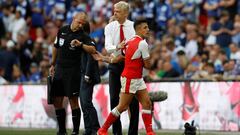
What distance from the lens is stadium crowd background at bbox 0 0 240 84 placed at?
75.9ft

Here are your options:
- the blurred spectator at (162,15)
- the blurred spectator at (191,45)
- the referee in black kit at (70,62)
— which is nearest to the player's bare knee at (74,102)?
the referee in black kit at (70,62)

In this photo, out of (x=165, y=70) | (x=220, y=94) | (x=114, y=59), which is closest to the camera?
(x=114, y=59)

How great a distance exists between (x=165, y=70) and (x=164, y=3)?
4.65 meters

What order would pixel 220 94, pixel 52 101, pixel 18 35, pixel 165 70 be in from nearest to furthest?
pixel 52 101 < pixel 220 94 < pixel 165 70 < pixel 18 35

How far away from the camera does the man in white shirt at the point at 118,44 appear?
15547 millimetres

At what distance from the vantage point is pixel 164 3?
90.0 ft

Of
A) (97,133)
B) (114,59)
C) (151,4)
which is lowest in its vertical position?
(97,133)

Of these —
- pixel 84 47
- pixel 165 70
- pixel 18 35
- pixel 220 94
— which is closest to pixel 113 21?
pixel 84 47

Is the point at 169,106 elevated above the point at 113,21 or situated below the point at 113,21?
below

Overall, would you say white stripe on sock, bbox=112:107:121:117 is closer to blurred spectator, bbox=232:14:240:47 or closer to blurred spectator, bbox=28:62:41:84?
blurred spectator, bbox=232:14:240:47

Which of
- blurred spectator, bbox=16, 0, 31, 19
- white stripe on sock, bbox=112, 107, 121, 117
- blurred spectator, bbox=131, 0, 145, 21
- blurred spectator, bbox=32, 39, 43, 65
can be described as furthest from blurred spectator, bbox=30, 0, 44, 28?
white stripe on sock, bbox=112, 107, 121, 117

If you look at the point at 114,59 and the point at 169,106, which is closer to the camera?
the point at 114,59

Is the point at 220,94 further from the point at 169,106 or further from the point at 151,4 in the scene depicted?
the point at 151,4

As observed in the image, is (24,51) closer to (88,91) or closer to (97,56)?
(88,91)
